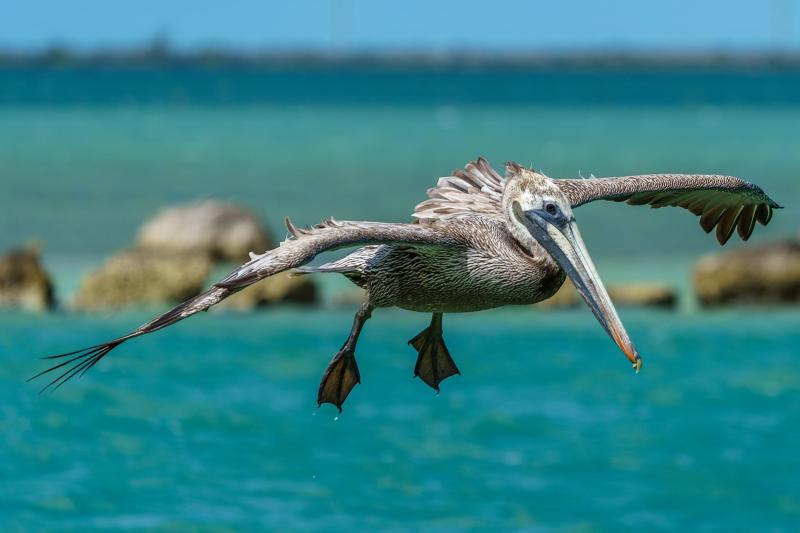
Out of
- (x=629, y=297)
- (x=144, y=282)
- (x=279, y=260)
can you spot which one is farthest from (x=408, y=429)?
(x=279, y=260)

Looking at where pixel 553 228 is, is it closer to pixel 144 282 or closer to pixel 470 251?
pixel 470 251

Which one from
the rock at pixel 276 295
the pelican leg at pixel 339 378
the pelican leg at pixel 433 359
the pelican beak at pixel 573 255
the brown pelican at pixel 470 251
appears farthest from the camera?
the rock at pixel 276 295

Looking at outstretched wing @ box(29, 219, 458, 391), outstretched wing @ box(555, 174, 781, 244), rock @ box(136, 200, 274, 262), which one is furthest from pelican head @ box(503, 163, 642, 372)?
rock @ box(136, 200, 274, 262)

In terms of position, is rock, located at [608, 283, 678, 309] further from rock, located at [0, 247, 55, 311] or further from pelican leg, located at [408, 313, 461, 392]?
pelican leg, located at [408, 313, 461, 392]

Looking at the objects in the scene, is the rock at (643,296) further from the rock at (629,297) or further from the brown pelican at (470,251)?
the brown pelican at (470,251)

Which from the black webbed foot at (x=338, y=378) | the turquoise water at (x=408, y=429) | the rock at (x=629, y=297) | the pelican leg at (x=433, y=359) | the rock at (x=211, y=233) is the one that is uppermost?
the rock at (x=211, y=233)

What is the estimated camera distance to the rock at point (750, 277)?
22.1 meters

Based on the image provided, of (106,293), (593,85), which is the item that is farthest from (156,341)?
(593,85)

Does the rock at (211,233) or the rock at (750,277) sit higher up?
the rock at (211,233)

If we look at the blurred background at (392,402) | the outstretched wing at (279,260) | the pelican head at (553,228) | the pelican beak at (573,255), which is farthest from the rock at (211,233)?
the outstretched wing at (279,260)

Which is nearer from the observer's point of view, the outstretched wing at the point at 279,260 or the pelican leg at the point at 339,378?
the outstretched wing at the point at 279,260

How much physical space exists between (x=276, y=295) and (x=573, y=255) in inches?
527

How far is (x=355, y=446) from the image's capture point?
1856cm

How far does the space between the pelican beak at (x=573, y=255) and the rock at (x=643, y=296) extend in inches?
518
